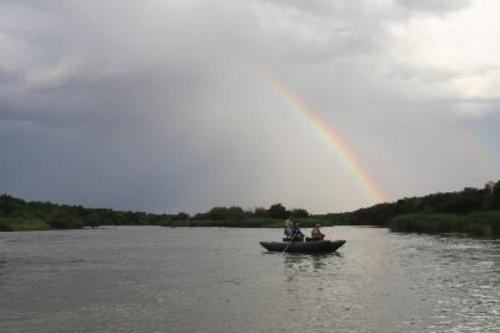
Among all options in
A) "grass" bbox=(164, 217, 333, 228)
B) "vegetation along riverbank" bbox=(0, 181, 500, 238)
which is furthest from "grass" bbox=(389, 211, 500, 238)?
"grass" bbox=(164, 217, 333, 228)

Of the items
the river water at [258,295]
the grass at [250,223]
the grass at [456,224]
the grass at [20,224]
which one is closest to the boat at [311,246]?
the river water at [258,295]

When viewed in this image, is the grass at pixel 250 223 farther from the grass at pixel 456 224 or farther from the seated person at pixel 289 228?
the seated person at pixel 289 228

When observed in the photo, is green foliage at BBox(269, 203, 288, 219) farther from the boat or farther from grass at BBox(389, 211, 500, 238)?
the boat

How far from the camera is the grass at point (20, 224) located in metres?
130

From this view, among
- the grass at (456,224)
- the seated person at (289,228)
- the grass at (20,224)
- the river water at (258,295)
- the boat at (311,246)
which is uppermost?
the grass at (20,224)

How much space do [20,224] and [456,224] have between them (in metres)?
91.6

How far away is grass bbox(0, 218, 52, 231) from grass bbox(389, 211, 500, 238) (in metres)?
77.3

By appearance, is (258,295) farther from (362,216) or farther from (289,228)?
(362,216)

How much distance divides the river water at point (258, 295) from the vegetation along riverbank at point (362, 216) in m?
27.9

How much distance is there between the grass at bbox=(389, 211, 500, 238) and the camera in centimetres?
6519

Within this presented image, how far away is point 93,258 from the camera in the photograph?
2000 inches

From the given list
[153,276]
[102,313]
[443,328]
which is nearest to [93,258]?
[153,276]

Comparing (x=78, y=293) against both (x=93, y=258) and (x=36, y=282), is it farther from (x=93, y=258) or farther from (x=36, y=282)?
(x=93, y=258)

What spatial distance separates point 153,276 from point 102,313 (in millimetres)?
13332
